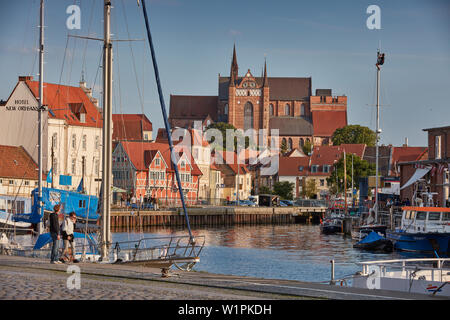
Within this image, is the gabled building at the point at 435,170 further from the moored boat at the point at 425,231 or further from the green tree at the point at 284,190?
the green tree at the point at 284,190

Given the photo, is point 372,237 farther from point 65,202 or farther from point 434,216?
point 65,202

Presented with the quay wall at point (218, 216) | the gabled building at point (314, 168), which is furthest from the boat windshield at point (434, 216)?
the gabled building at point (314, 168)

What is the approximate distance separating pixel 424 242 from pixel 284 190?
94.3 meters

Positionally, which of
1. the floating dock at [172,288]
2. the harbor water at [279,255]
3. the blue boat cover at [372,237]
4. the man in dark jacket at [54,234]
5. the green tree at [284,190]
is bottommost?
the harbor water at [279,255]

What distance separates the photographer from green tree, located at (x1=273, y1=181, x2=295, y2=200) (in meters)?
144

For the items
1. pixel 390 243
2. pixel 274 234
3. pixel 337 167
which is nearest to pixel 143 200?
pixel 274 234

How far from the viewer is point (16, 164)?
80000mm

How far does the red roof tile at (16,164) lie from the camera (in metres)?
77.9

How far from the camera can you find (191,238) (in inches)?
1078

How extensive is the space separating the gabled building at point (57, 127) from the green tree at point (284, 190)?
172 feet

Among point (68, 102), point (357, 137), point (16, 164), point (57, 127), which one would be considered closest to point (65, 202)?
point (16, 164)

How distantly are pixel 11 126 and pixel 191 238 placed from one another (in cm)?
6756

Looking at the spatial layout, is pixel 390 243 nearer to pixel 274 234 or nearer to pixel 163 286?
pixel 274 234

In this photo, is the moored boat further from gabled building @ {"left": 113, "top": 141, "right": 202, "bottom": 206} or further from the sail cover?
gabled building @ {"left": 113, "top": 141, "right": 202, "bottom": 206}
